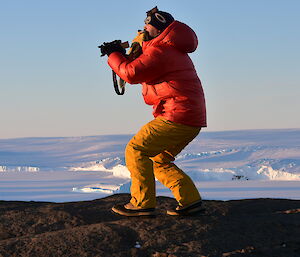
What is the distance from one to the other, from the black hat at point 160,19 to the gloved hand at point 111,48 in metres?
0.35

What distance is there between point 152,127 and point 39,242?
133 cm

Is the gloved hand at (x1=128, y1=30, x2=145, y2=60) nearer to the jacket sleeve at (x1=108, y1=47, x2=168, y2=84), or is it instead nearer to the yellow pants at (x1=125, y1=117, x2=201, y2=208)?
the jacket sleeve at (x1=108, y1=47, x2=168, y2=84)

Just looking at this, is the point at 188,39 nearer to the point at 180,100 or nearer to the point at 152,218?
the point at 180,100

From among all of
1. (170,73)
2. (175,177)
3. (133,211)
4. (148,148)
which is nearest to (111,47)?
(170,73)

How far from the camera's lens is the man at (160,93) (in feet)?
14.3

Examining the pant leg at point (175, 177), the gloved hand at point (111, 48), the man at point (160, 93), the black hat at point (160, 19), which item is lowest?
the pant leg at point (175, 177)

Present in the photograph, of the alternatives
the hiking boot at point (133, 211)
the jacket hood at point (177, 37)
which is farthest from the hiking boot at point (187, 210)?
the jacket hood at point (177, 37)

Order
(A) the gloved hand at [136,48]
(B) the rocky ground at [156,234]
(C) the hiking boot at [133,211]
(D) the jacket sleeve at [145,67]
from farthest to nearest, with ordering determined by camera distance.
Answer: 1. (A) the gloved hand at [136,48]
2. (C) the hiking boot at [133,211]
3. (D) the jacket sleeve at [145,67]
4. (B) the rocky ground at [156,234]

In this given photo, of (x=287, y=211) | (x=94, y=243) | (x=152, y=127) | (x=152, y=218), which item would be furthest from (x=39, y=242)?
(x=287, y=211)

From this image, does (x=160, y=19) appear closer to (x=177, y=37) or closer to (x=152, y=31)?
(x=152, y=31)

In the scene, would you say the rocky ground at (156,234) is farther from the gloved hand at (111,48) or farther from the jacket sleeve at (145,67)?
the gloved hand at (111,48)

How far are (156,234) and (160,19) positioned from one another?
187 centimetres

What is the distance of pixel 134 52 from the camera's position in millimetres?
4691

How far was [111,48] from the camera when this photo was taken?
4.59 metres
